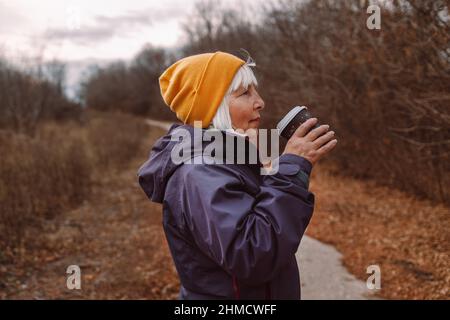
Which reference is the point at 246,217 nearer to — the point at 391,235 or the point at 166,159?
the point at 166,159

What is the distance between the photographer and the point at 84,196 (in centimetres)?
998

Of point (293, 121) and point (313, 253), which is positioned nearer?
point (293, 121)

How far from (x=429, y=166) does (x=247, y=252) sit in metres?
7.18

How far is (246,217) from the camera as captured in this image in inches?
52.9

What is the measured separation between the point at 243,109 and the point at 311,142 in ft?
0.88

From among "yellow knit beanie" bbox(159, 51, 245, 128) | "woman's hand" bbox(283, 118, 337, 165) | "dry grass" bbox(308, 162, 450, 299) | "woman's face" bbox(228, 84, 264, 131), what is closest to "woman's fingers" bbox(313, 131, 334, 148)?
"woman's hand" bbox(283, 118, 337, 165)

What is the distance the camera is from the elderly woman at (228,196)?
4.34 ft

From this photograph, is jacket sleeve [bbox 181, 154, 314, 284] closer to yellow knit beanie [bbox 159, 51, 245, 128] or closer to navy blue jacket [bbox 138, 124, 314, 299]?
navy blue jacket [bbox 138, 124, 314, 299]

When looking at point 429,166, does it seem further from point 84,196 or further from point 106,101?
point 106,101

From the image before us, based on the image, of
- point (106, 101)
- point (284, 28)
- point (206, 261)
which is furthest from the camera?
point (106, 101)

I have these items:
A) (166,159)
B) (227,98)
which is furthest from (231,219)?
(227,98)

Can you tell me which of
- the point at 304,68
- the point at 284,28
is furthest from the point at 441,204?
the point at 284,28

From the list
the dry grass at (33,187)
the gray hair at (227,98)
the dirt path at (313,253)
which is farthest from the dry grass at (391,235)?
the dry grass at (33,187)

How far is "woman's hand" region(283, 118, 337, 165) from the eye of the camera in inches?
58.4
